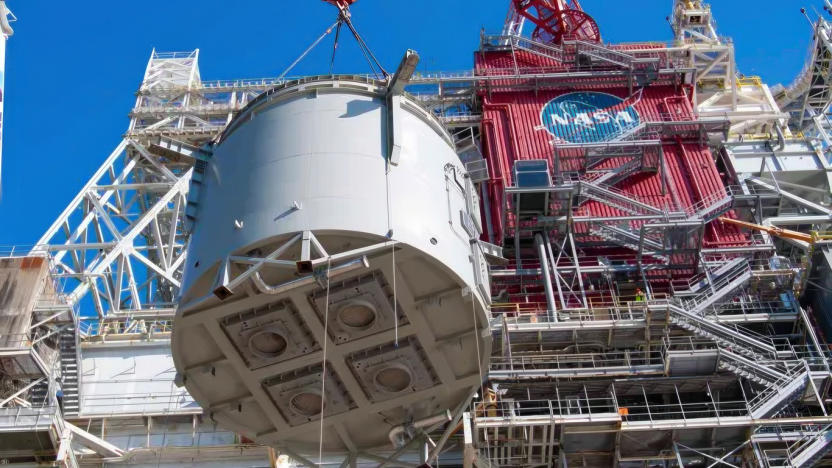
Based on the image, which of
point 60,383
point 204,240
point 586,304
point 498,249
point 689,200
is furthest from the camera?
point 689,200

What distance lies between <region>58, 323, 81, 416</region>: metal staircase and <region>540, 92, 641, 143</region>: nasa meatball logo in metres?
23.5

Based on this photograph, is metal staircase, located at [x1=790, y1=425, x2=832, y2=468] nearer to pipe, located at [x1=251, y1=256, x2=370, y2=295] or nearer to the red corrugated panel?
the red corrugated panel

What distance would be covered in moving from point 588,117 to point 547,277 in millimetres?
12227

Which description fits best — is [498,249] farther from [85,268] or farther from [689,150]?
[85,268]

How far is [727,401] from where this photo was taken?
34.0 m

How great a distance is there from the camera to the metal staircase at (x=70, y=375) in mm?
36469

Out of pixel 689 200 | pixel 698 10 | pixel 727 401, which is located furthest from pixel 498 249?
pixel 698 10

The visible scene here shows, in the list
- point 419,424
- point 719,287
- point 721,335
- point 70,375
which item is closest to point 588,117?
point 719,287

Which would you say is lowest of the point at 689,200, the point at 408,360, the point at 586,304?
the point at 408,360

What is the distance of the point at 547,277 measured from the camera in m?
39.7

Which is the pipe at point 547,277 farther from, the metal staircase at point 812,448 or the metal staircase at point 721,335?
the metal staircase at point 812,448

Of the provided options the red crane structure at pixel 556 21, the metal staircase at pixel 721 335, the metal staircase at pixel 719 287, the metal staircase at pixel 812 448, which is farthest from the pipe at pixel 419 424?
the red crane structure at pixel 556 21

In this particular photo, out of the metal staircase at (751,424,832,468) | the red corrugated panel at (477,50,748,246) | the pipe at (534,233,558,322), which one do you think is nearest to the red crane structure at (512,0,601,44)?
the red corrugated panel at (477,50,748,246)

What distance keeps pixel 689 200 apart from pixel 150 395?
24.3m
